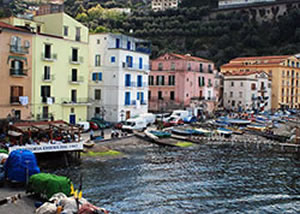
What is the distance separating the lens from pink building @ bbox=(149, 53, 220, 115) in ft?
227

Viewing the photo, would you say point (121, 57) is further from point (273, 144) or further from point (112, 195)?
point (112, 195)

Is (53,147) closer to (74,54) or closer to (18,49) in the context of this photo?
(18,49)

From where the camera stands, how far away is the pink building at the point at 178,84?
227 feet

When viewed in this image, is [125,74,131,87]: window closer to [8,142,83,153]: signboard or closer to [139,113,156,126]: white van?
[139,113,156,126]: white van

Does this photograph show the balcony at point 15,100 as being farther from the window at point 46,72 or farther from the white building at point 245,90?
the white building at point 245,90

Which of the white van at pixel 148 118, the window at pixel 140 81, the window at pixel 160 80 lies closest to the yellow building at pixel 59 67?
the white van at pixel 148 118

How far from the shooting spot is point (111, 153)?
37.6 m

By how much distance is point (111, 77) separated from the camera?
179 feet

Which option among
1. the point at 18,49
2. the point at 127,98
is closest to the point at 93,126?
the point at 127,98

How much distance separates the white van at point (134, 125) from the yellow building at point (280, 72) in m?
48.2

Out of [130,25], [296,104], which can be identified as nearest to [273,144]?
[296,104]

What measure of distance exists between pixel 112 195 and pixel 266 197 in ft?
34.8

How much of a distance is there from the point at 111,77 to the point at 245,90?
37.9m

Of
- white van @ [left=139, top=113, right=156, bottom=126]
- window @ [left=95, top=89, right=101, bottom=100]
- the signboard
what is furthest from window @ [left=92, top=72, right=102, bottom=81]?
the signboard
